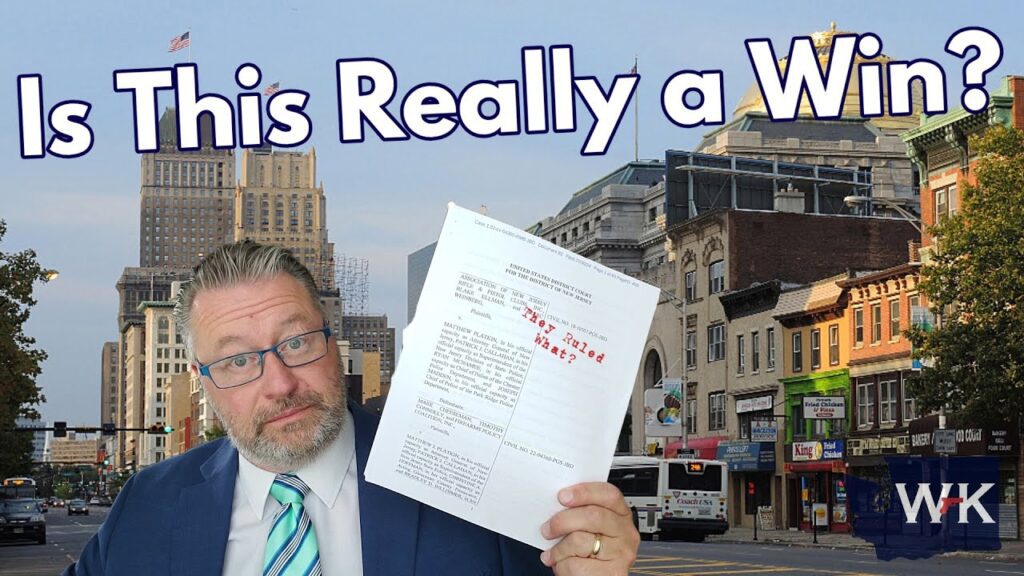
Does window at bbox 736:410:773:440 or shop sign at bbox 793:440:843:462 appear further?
window at bbox 736:410:773:440

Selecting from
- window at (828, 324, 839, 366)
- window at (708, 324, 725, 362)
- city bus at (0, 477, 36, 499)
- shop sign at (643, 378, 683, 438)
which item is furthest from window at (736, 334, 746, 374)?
city bus at (0, 477, 36, 499)

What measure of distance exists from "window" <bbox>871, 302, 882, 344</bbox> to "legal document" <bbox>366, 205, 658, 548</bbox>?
2196 inches

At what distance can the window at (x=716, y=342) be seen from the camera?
72188 millimetres

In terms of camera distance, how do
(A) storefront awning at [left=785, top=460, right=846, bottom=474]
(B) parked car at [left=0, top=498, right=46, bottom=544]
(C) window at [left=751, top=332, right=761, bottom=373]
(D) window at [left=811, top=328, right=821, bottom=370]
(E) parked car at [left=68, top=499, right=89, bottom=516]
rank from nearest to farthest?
(B) parked car at [left=0, top=498, right=46, bottom=544] < (A) storefront awning at [left=785, top=460, right=846, bottom=474] < (D) window at [left=811, top=328, right=821, bottom=370] < (C) window at [left=751, top=332, right=761, bottom=373] < (E) parked car at [left=68, top=499, right=89, bottom=516]

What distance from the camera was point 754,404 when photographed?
223 feet

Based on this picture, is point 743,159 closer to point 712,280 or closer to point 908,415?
point 712,280

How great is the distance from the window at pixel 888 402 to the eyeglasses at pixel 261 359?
54.6 m

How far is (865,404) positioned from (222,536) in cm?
5670

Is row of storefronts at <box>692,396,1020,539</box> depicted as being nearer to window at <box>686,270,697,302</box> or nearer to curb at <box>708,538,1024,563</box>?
curb at <box>708,538,1024,563</box>

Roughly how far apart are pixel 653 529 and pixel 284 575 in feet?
164

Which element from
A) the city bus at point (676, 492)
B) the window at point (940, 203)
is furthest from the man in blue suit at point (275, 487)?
the window at point (940, 203)

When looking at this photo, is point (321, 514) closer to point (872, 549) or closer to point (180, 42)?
point (872, 549)

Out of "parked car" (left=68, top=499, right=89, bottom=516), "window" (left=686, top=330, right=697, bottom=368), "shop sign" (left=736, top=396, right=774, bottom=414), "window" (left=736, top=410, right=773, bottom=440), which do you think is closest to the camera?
"shop sign" (left=736, top=396, right=774, bottom=414)

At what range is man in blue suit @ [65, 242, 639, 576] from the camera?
3.77 m
